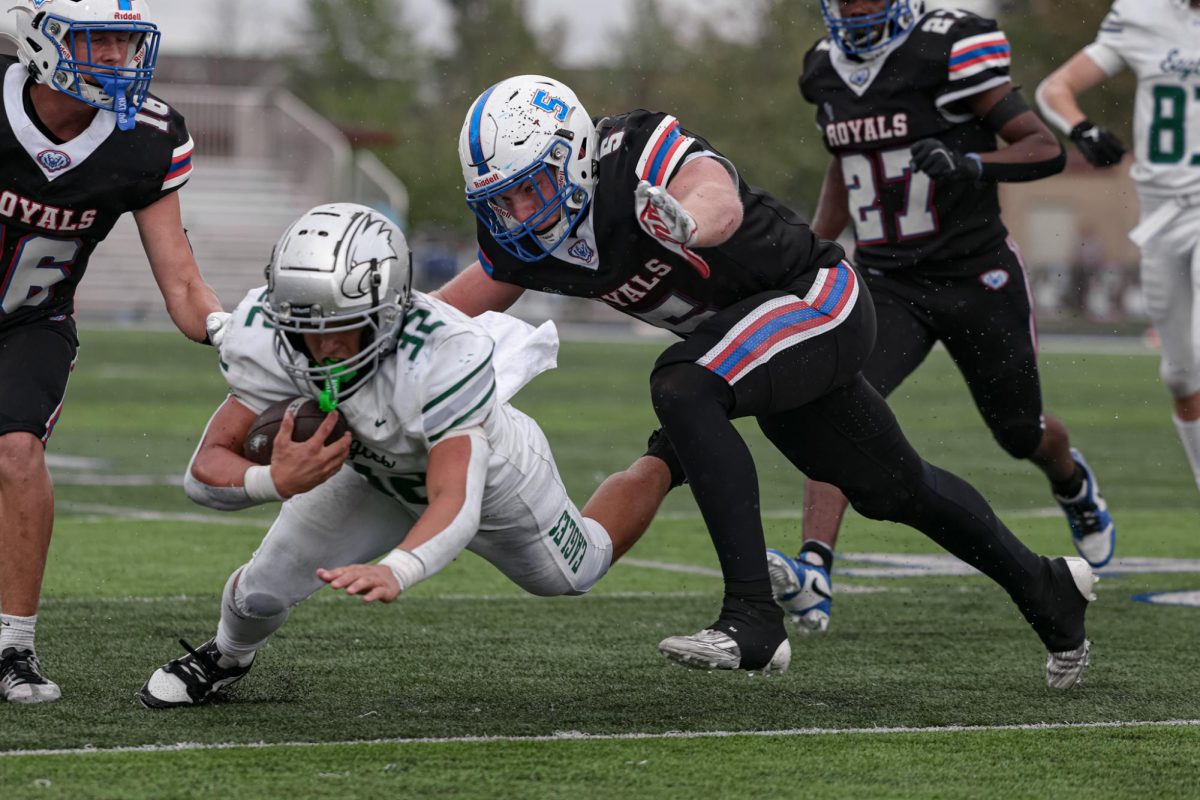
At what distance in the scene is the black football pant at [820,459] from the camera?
3.96 meters

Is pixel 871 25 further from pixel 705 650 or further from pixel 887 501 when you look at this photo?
pixel 705 650

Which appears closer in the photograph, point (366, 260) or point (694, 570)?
point (366, 260)

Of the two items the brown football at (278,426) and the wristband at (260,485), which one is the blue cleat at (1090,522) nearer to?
the brown football at (278,426)

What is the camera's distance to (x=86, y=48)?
421 cm

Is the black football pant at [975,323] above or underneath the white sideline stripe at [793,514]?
above

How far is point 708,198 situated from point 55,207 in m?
1.59

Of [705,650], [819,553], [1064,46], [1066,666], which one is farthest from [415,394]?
[1064,46]

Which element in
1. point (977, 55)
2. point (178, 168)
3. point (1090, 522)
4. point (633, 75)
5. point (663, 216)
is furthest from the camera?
point (633, 75)

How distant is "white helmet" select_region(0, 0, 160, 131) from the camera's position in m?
4.20

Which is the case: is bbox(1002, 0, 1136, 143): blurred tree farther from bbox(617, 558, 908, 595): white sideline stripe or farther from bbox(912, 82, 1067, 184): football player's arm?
bbox(912, 82, 1067, 184): football player's arm

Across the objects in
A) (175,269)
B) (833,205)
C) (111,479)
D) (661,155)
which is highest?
(661,155)

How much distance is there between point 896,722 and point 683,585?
2.29 metres

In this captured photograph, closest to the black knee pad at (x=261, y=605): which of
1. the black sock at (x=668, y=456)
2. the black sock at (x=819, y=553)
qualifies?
the black sock at (x=668, y=456)

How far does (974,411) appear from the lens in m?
13.8
